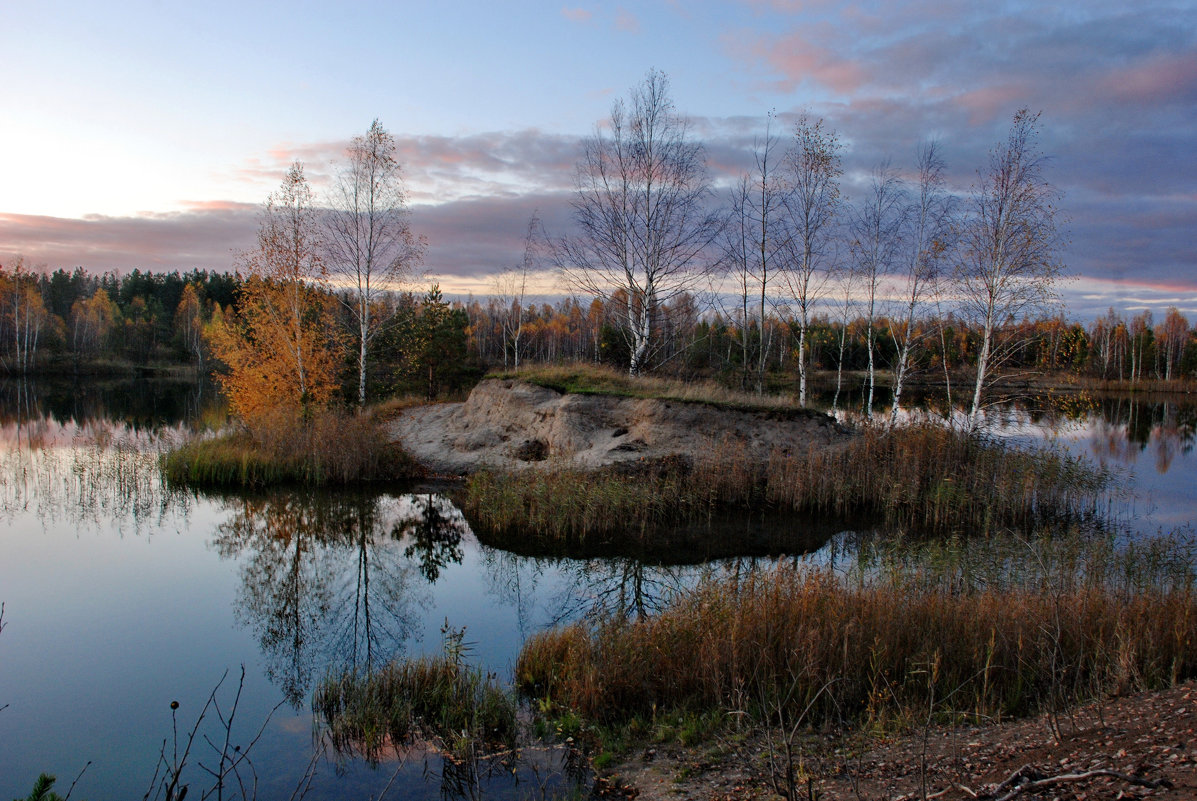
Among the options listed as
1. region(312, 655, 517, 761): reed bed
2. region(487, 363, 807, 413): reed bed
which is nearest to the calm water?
region(312, 655, 517, 761): reed bed

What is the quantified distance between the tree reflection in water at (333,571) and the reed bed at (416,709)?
0.76m

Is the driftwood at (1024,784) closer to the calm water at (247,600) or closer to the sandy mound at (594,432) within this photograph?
the calm water at (247,600)

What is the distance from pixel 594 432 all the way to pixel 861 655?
12.7m

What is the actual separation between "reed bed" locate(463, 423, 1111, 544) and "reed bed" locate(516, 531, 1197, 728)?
6.15 metres

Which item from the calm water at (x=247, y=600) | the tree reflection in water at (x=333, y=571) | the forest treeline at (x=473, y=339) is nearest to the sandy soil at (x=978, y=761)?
the calm water at (x=247, y=600)

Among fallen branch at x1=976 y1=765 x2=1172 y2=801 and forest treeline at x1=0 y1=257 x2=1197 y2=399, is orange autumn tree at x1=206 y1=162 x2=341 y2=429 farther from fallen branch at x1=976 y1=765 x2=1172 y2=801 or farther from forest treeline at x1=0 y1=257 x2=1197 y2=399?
fallen branch at x1=976 y1=765 x2=1172 y2=801

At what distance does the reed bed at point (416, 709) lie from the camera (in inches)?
237

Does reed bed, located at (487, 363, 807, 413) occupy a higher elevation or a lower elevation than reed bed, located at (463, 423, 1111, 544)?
higher

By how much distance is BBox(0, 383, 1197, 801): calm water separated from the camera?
5.98m

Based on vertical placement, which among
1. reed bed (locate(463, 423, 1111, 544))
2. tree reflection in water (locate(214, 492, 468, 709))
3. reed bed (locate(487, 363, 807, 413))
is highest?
reed bed (locate(487, 363, 807, 413))

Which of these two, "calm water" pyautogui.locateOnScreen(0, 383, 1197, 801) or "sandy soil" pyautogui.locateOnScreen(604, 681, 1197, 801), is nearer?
"sandy soil" pyautogui.locateOnScreen(604, 681, 1197, 801)

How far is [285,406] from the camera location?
20.9 metres

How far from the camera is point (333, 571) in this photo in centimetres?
1166

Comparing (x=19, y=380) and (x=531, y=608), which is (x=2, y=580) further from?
(x=19, y=380)
